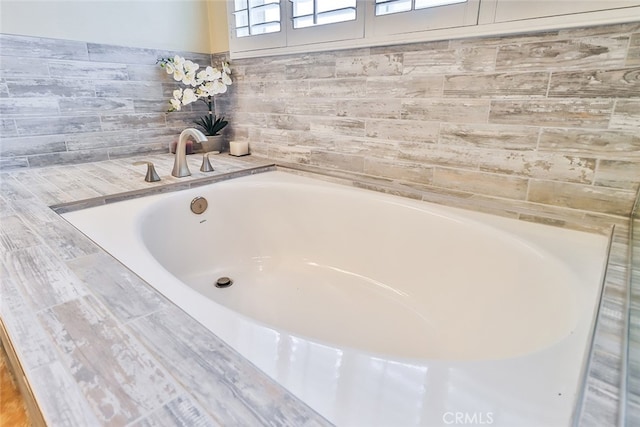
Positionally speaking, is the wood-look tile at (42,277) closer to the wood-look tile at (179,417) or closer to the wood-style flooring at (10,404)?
the wood-style flooring at (10,404)

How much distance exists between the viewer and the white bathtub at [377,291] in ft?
1.72

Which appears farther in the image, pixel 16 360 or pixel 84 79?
pixel 84 79

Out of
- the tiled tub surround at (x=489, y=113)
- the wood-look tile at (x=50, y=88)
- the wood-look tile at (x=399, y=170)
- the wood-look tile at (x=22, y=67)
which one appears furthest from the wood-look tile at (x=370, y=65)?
the wood-look tile at (x=22, y=67)

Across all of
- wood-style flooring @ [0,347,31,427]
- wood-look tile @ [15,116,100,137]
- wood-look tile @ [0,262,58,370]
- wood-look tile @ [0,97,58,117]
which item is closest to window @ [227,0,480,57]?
wood-look tile @ [15,116,100,137]

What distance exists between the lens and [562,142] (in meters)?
1.15

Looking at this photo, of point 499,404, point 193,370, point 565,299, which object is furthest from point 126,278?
point 565,299

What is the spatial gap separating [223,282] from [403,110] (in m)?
1.11

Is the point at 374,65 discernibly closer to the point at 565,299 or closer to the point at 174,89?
the point at 565,299

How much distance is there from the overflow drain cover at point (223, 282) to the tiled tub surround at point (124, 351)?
0.66 metres

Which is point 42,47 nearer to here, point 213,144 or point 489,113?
point 213,144

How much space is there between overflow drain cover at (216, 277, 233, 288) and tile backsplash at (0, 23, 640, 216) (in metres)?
0.77

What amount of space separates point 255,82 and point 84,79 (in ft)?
2.97

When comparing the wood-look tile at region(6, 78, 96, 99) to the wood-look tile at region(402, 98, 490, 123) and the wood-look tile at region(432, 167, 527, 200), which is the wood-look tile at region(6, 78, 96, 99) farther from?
the wood-look tile at region(432, 167, 527, 200)

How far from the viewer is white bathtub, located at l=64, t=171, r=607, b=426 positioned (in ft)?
1.72
